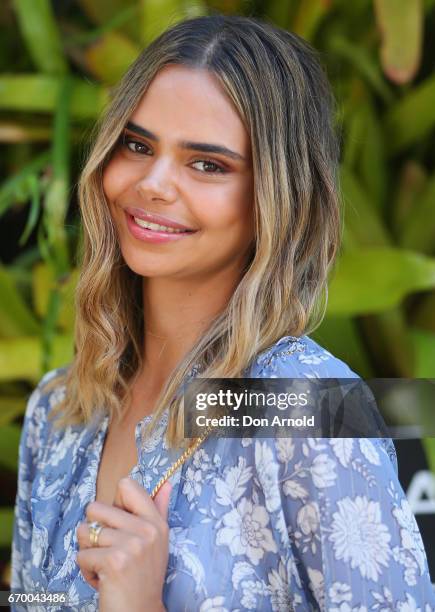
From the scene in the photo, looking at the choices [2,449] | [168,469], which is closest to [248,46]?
[168,469]

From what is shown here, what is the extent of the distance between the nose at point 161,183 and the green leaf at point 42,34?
102 cm

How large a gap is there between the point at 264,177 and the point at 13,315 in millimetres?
Answer: 988

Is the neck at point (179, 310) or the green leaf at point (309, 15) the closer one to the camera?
the neck at point (179, 310)

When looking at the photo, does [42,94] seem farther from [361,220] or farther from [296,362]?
[296,362]

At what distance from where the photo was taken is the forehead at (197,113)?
0.89 meters

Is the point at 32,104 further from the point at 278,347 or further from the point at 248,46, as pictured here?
the point at 278,347

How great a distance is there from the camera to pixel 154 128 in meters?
0.91

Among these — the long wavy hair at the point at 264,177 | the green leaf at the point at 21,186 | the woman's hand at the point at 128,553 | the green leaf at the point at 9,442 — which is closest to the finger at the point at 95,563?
the woman's hand at the point at 128,553

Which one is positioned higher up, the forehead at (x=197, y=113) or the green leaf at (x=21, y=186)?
the green leaf at (x=21, y=186)

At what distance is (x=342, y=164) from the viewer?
1.79 m

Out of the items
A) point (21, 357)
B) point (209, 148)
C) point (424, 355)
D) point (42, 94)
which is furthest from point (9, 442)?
point (209, 148)

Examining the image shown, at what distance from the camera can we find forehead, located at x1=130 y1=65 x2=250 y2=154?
887 millimetres

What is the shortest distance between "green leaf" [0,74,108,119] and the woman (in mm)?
811

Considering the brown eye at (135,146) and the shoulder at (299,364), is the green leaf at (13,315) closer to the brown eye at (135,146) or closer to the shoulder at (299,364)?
the brown eye at (135,146)
